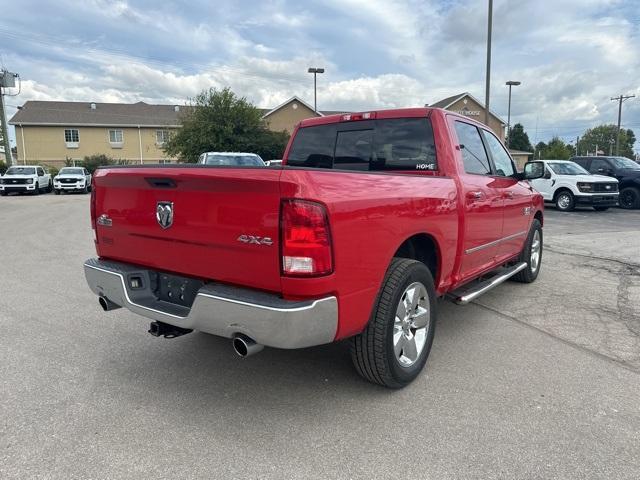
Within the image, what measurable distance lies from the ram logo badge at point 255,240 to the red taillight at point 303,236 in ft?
0.28

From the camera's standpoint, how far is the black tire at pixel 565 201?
55.0ft

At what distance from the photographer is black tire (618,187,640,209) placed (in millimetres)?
18000

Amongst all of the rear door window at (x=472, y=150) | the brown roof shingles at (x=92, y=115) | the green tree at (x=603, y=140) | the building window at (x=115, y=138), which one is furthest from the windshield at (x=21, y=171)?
the green tree at (x=603, y=140)

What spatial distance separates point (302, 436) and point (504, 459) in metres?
1.09

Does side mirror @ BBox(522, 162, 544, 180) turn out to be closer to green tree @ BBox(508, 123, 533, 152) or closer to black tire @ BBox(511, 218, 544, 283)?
black tire @ BBox(511, 218, 544, 283)

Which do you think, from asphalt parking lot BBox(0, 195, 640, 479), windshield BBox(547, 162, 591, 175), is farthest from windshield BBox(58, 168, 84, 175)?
asphalt parking lot BBox(0, 195, 640, 479)

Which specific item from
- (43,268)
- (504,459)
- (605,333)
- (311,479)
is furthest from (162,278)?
(43,268)

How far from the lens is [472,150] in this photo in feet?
15.0

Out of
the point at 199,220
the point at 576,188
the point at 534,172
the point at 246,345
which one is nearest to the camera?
the point at 246,345

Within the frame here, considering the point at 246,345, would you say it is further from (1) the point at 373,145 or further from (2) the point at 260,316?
(1) the point at 373,145

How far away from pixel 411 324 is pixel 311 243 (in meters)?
1.28

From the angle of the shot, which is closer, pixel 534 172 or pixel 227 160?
pixel 534 172

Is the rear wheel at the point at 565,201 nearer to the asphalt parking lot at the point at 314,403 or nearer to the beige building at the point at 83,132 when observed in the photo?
the asphalt parking lot at the point at 314,403

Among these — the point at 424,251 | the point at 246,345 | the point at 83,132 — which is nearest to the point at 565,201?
the point at 424,251
